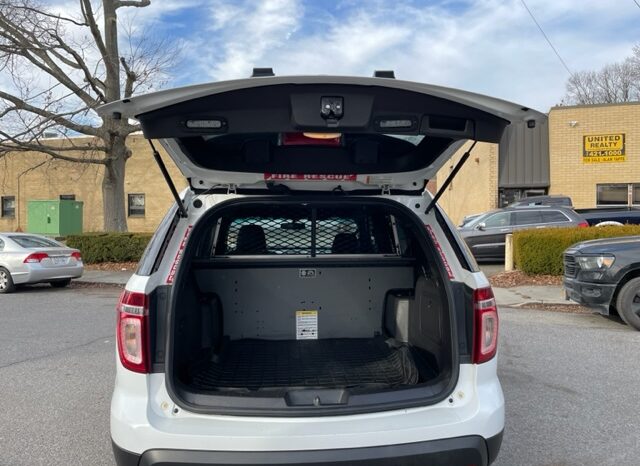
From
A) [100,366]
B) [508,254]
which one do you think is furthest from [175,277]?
[508,254]

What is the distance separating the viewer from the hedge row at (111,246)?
15.8m

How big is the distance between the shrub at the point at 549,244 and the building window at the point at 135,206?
74.3 ft

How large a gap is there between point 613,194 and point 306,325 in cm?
2064

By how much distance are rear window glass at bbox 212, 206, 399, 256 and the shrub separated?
28.6 feet

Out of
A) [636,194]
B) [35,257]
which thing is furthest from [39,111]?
[636,194]

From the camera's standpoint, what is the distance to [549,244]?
452 inches

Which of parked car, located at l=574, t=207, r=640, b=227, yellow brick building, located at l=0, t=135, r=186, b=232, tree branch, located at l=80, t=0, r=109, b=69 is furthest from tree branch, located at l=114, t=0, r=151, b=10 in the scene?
parked car, located at l=574, t=207, r=640, b=227

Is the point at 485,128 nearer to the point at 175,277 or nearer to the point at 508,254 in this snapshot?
the point at 175,277

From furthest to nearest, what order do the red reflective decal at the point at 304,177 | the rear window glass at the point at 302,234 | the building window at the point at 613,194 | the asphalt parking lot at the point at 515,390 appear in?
the building window at the point at 613,194 → the rear window glass at the point at 302,234 → the asphalt parking lot at the point at 515,390 → the red reflective decal at the point at 304,177

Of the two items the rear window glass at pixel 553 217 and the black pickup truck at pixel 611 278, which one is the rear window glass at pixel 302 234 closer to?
the black pickup truck at pixel 611 278

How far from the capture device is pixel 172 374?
95.7 inches

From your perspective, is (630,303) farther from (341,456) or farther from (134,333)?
(134,333)

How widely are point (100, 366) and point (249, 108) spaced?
14.1ft

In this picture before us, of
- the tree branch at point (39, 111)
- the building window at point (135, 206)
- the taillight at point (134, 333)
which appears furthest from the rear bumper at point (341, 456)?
the building window at point (135, 206)
